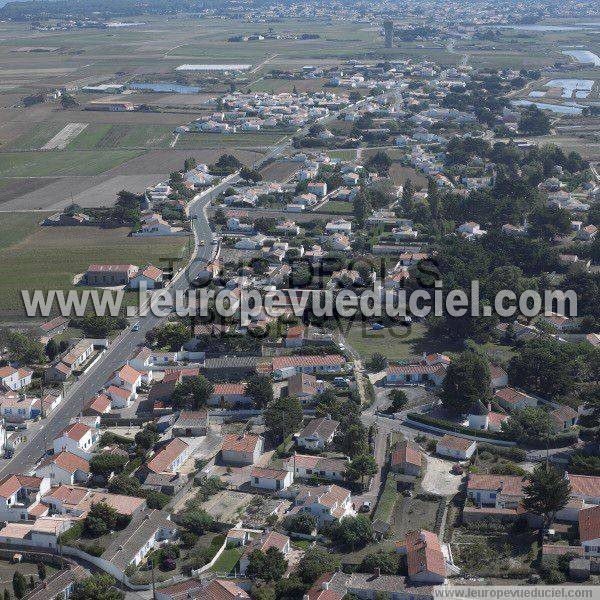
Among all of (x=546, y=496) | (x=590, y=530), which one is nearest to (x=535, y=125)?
(x=546, y=496)

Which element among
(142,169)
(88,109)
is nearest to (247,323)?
(142,169)

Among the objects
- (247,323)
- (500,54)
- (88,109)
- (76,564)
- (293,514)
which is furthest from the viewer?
(500,54)

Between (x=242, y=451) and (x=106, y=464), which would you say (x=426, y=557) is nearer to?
(x=242, y=451)

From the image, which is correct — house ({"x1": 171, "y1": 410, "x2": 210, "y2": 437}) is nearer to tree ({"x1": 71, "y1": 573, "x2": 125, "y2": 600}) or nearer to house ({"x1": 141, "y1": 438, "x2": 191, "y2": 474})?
house ({"x1": 141, "y1": 438, "x2": 191, "y2": 474})

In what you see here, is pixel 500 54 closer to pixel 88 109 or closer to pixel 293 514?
pixel 88 109

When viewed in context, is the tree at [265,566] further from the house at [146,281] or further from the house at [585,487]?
the house at [146,281]

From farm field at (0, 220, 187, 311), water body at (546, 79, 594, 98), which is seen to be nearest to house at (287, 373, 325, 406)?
farm field at (0, 220, 187, 311)

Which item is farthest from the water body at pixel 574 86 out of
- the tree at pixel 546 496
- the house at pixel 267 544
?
the house at pixel 267 544
